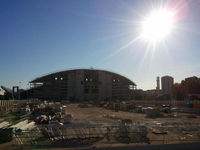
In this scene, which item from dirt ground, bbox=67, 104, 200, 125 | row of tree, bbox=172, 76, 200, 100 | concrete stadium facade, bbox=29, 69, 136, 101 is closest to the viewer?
dirt ground, bbox=67, 104, 200, 125

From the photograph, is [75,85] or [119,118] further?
[75,85]

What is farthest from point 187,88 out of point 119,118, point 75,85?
point 119,118

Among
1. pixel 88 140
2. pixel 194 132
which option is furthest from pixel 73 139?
pixel 194 132

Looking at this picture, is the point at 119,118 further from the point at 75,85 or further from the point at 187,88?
the point at 75,85

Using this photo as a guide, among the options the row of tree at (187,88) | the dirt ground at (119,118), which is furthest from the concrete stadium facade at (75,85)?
the dirt ground at (119,118)

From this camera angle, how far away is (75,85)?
11762 cm

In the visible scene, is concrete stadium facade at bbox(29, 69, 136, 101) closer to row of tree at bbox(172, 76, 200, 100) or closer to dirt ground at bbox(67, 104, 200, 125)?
row of tree at bbox(172, 76, 200, 100)

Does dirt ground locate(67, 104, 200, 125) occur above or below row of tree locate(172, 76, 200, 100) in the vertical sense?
below

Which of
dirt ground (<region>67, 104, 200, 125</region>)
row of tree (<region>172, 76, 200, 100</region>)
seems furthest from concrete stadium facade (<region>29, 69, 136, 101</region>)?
dirt ground (<region>67, 104, 200, 125</region>)

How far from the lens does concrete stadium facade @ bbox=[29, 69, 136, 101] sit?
385 ft

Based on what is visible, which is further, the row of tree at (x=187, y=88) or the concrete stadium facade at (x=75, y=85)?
the concrete stadium facade at (x=75, y=85)

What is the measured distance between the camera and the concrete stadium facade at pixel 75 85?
117375 mm

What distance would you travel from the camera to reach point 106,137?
1456 centimetres

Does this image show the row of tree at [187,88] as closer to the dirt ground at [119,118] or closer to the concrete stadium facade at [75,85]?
the concrete stadium facade at [75,85]
